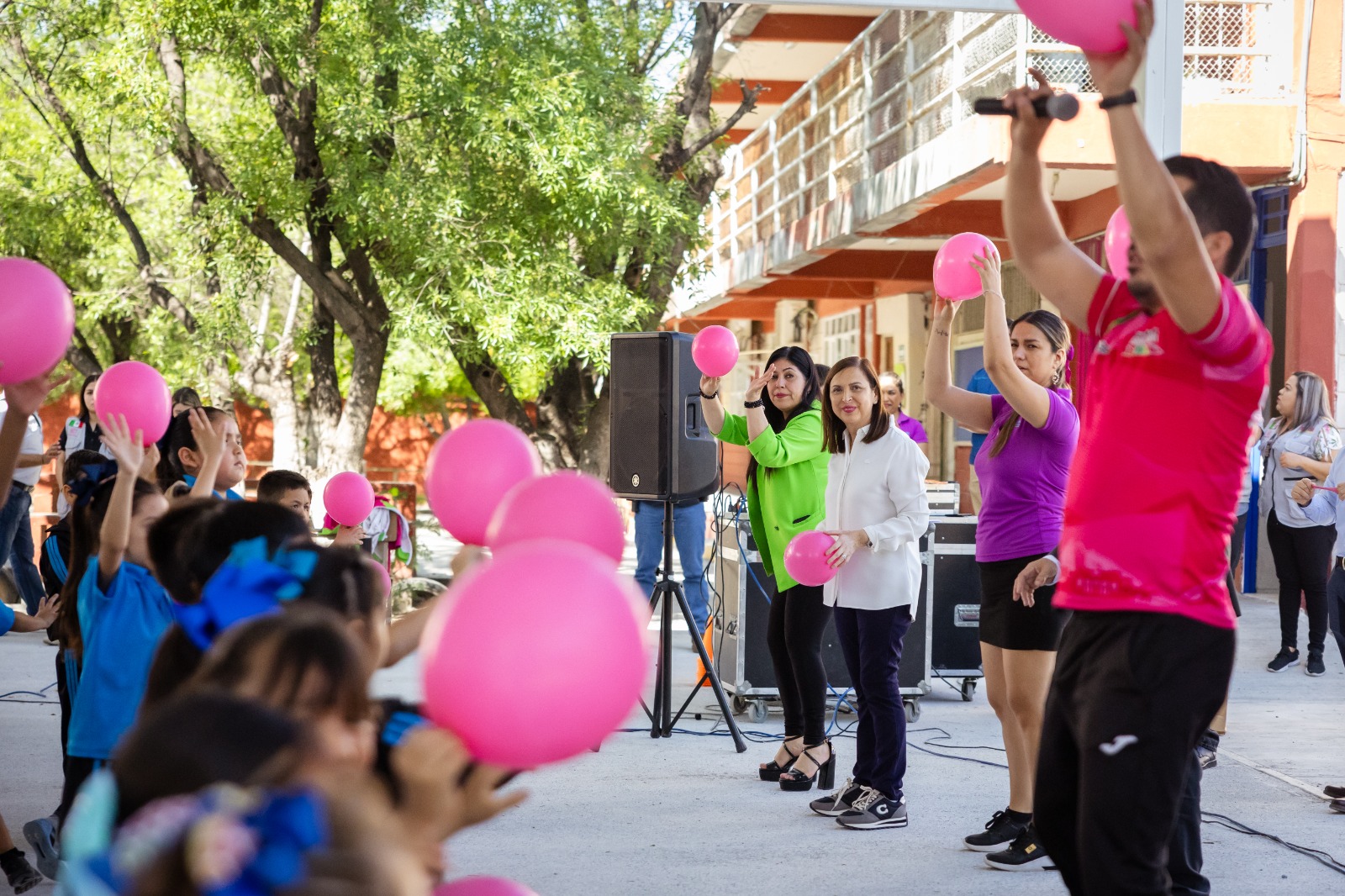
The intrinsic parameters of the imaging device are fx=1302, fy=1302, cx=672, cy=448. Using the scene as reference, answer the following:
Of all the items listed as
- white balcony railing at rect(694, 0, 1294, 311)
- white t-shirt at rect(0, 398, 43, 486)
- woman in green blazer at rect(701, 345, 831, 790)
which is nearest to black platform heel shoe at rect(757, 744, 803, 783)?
woman in green blazer at rect(701, 345, 831, 790)

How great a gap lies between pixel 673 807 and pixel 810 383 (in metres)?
1.88

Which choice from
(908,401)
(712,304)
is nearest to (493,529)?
(908,401)

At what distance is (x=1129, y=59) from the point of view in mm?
2191

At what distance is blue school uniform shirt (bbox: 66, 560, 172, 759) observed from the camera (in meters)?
3.22

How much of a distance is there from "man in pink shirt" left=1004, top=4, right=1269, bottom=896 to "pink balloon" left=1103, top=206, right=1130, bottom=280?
0.11m

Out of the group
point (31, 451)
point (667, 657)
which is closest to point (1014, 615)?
point (667, 657)

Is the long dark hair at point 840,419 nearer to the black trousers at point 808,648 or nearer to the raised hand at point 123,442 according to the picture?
the black trousers at point 808,648

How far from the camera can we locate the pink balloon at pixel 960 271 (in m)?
4.02

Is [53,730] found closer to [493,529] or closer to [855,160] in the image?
[493,529]

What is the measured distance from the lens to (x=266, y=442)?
28141 millimetres

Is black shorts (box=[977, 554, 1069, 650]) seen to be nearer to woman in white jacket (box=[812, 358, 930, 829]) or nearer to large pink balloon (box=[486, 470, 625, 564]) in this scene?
woman in white jacket (box=[812, 358, 930, 829])

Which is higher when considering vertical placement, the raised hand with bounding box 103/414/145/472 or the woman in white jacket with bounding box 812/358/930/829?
the raised hand with bounding box 103/414/145/472

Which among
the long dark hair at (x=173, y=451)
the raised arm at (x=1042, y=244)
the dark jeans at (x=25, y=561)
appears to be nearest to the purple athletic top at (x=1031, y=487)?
the raised arm at (x=1042, y=244)

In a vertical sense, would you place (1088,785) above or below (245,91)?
below
